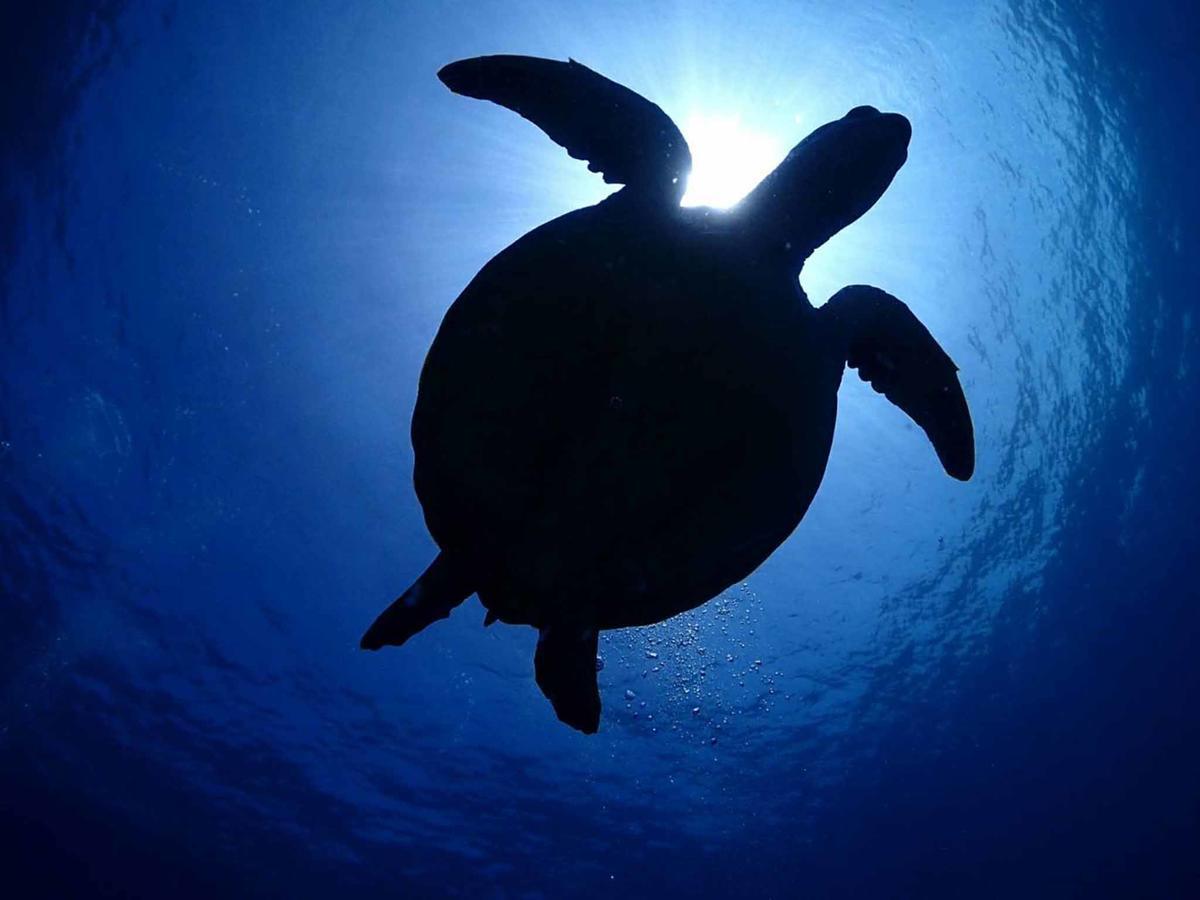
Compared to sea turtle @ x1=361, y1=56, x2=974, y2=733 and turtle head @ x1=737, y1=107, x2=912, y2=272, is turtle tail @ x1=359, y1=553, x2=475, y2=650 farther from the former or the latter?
turtle head @ x1=737, y1=107, x2=912, y2=272

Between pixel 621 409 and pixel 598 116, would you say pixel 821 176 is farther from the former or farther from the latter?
pixel 621 409

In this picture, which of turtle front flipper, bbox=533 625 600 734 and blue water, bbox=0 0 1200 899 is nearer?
turtle front flipper, bbox=533 625 600 734

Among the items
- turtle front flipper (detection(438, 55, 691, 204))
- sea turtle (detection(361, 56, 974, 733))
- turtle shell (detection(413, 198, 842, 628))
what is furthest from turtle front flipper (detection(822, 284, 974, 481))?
turtle front flipper (detection(438, 55, 691, 204))

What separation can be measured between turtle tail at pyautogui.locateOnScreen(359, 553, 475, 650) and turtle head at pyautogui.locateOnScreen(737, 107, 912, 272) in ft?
7.14

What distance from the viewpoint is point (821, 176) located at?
3.24 metres

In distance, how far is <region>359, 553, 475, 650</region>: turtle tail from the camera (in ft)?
10.2

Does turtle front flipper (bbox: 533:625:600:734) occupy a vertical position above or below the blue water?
below

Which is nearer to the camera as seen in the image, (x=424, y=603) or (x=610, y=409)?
(x=610, y=409)

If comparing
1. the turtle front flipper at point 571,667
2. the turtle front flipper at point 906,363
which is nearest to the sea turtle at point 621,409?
the turtle front flipper at point 571,667

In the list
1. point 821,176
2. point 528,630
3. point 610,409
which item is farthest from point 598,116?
point 528,630

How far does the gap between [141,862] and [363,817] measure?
14.5 meters

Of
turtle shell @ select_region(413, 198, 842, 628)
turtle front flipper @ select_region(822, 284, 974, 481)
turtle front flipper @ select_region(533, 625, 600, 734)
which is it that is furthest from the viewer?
turtle front flipper @ select_region(822, 284, 974, 481)

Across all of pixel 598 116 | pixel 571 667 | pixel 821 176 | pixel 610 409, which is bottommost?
pixel 571 667

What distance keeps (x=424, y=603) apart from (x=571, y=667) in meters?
0.80
